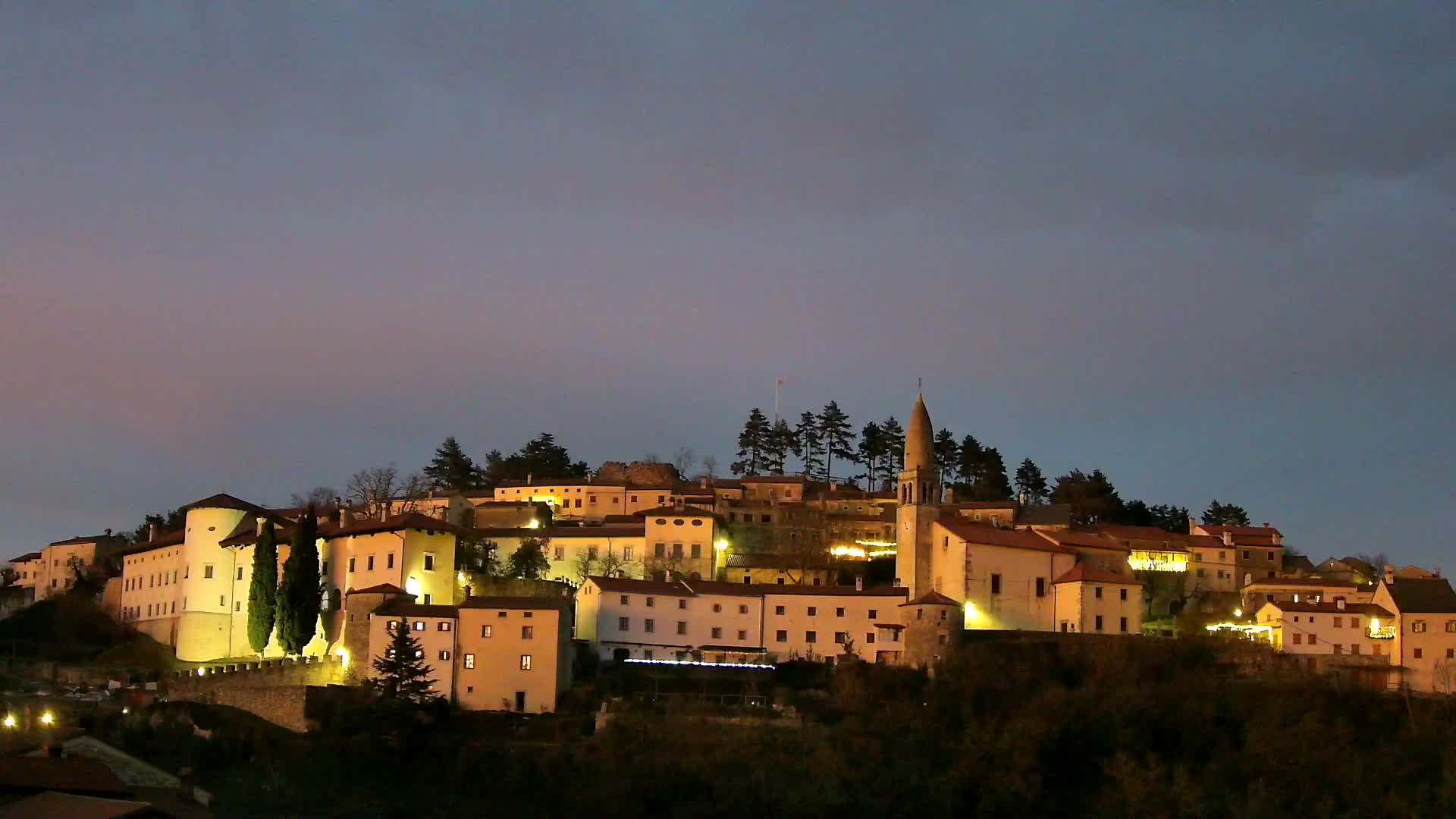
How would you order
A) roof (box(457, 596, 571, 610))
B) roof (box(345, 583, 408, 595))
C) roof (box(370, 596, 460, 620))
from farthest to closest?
1. roof (box(345, 583, 408, 595))
2. roof (box(370, 596, 460, 620))
3. roof (box(457, 596, 571, 610))

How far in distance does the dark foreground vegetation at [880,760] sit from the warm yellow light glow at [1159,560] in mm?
21173

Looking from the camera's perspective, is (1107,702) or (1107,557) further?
(1107,557)

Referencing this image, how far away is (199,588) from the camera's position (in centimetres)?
7138

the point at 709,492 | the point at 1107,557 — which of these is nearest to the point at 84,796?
the point at 1107,557

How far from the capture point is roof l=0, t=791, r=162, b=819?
Answer: 41.1 metres

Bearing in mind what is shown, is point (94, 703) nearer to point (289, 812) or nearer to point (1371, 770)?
point (289, 812)

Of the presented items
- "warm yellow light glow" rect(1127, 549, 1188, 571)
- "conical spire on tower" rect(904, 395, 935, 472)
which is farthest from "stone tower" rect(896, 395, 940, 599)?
"warm yellow light glow" rect(1127, 549, 1188, 571)

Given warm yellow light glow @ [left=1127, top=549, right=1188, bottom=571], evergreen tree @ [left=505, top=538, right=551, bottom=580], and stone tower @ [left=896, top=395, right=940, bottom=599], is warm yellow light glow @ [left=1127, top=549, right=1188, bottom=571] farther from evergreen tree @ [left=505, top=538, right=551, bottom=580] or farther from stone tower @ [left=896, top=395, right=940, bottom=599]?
evergreen tree @ [left=505, top=538, right=551, bottom=580]

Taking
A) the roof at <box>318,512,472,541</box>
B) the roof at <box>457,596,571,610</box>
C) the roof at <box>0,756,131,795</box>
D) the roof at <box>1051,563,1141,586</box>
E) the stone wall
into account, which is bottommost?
the roof at <box>0,756,131,795</box>

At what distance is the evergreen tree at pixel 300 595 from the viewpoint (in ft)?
211

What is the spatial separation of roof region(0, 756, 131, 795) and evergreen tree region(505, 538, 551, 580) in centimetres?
2837

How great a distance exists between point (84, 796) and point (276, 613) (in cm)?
2200

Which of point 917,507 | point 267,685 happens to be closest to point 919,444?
point 917,507

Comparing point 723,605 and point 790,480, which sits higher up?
point 790,480
